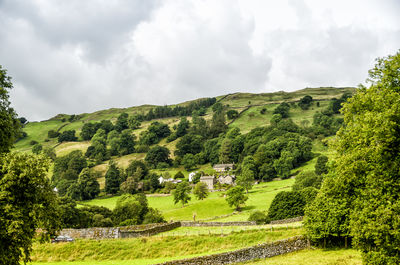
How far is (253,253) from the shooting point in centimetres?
2666

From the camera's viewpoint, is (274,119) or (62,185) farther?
(274,119)

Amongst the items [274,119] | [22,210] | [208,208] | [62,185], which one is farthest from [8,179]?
[274,119]

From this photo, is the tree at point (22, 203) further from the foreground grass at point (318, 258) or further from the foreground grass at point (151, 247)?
the foreground grass at point (318, 258)

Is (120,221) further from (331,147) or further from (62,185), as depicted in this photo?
(62,185)

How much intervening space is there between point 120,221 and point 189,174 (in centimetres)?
7225

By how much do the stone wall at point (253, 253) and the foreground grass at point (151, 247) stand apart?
13.2 ft

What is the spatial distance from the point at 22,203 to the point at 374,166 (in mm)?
20331

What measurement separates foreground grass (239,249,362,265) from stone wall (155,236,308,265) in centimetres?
51

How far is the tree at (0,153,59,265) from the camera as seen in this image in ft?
52.0

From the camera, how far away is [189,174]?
442 ft

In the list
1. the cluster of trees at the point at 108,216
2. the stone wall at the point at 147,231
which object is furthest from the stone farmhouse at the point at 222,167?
the stone wall at the point at 147,231

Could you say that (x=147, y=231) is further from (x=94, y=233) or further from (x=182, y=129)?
(x=182, y=129)

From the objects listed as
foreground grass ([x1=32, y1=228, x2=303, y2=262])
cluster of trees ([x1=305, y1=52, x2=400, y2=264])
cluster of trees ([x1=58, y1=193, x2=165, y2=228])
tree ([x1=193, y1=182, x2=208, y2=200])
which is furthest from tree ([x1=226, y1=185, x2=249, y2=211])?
cluster of trees ([x1=305, y1=52, x2=400, y2=264])

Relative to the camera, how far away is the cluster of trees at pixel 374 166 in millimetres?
16500
